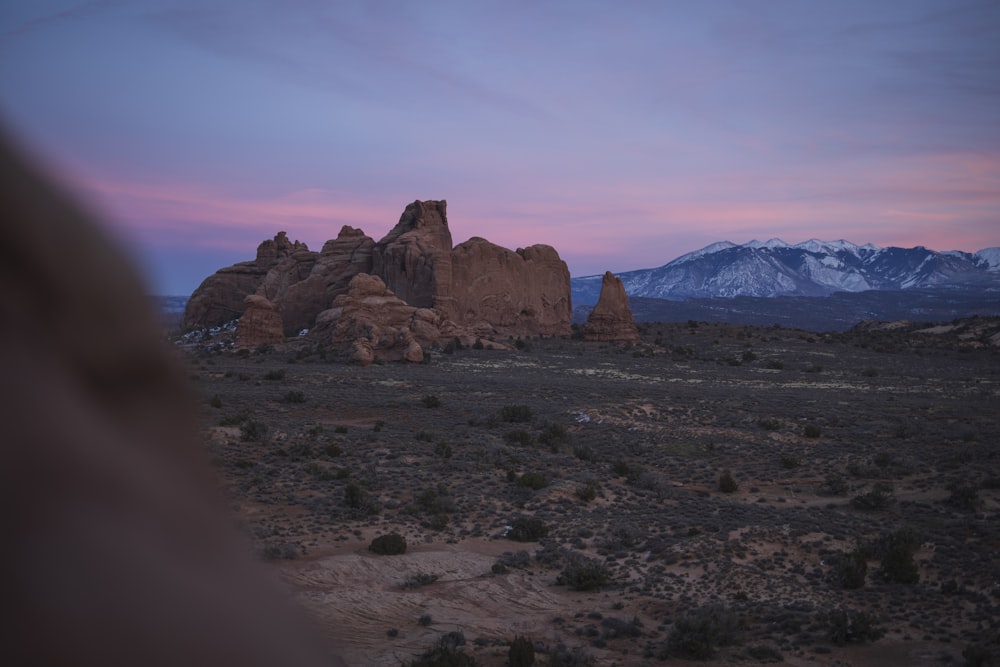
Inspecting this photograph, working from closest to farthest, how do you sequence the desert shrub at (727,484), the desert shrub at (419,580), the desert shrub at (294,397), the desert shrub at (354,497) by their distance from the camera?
the desert shrub at (419,580)
the desert shrub at (354,497)
the desert shrub at (727,484)
the desert shrub at (294,397)

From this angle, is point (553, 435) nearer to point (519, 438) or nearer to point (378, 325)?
point (519, 438)

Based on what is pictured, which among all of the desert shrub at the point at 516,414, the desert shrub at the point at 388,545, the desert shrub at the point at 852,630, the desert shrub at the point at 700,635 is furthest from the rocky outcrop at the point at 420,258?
the desert shrub at the point at 852,630

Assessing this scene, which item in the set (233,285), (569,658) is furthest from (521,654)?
(233,285)

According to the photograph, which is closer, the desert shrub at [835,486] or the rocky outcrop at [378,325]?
the desert shrub at [835,486]

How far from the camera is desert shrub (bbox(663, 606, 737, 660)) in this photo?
10.7 m

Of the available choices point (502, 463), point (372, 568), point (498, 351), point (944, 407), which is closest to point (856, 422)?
point (944, 407)

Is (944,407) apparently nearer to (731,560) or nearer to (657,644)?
(731,560)

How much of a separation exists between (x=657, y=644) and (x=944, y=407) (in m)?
26.1

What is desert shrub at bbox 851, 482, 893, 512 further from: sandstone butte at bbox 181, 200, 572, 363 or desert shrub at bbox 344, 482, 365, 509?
sandstone butte at bbox 181, 200, 572, 363

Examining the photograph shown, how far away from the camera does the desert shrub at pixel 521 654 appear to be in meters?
9.90

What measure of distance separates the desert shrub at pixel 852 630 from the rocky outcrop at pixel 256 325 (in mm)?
45380

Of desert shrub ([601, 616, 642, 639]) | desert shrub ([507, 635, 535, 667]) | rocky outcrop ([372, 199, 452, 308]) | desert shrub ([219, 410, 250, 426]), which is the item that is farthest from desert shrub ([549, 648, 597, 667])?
rocky outcrop ([372, 199, 452, 308])

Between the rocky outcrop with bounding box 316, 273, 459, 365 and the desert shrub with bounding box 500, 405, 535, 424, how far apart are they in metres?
16.8

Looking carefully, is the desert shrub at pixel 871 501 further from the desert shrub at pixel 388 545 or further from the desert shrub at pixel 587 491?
the desert shrub at pixel 388 545
